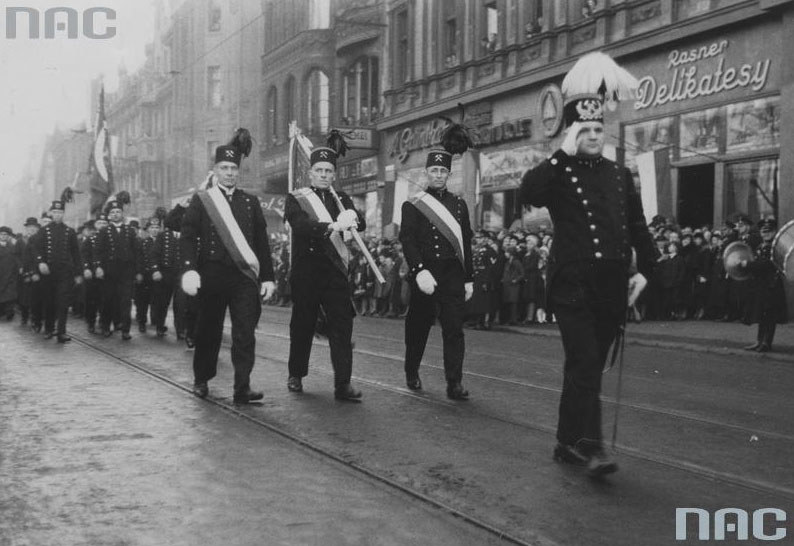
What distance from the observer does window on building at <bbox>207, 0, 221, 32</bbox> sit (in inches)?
2198

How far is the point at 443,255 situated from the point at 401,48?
27231mm

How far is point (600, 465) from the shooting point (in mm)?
5094

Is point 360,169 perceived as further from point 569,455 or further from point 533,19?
point 569,455

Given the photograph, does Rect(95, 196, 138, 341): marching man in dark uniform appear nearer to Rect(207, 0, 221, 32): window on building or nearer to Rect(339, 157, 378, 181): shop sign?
Rect(339, 157, 378, 181): shop sign

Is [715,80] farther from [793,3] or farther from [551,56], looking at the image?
[551,56]

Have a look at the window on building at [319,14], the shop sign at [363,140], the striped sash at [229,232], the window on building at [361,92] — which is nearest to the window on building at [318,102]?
the window on building at [361,92]

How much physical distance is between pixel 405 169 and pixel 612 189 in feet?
89.6

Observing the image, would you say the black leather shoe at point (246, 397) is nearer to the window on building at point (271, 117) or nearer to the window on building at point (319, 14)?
the window on building at point (319, 14)

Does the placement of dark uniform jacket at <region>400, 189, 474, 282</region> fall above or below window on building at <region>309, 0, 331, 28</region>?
below

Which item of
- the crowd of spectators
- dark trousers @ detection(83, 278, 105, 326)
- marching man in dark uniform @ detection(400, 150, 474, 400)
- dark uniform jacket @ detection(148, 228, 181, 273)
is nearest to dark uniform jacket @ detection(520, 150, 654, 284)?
marching man in dark uniform @ detection(400, 150, 474, 400)

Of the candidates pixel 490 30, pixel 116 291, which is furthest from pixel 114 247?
pixel 490 30

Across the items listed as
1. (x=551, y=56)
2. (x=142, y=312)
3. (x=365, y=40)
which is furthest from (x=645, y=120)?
(x=365, y=40)

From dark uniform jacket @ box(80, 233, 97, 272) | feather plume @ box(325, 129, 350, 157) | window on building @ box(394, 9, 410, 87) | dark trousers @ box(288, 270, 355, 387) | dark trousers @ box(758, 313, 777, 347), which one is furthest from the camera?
window on building @ box(394, 9, 410, 87)

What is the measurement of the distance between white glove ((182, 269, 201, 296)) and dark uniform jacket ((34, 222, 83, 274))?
788 centimetres
